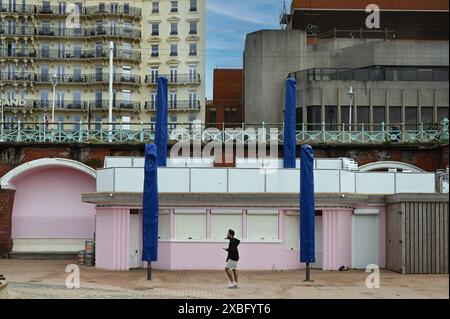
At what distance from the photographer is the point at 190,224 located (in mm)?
26656

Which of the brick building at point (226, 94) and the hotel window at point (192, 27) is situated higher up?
the hotel window at point (192, 27)

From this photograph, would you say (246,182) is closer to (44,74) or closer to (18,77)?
(44,74)

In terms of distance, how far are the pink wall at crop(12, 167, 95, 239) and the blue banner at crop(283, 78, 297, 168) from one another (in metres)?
11.6

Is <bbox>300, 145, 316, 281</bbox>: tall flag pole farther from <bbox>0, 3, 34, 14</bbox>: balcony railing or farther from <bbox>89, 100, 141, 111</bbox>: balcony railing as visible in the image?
<bbox>0, 3, 34, 14</bbox>: balcony railing

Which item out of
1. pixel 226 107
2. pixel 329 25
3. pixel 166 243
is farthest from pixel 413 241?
→ pixel 226 107

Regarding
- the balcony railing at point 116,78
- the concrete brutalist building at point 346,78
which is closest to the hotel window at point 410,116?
the concrete brutalist building at point 346,78

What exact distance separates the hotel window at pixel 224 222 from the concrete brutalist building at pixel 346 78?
23.5 m

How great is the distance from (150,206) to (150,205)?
36 mm

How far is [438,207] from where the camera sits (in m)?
24.8

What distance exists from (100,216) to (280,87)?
114ft

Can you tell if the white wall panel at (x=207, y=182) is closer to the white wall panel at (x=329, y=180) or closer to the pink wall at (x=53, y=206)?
the white wall panel at (x=329, y=180)

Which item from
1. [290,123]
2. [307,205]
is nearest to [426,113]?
[290,123]

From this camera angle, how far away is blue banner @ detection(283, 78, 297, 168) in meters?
28.7

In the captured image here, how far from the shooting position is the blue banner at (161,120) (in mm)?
28062
